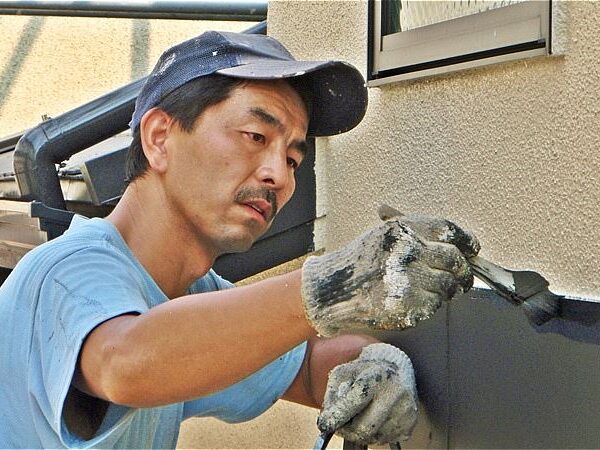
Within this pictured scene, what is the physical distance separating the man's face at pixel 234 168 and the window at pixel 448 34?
1.87 ft

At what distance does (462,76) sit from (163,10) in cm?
313

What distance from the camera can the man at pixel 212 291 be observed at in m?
1.46

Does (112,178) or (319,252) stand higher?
(112,178)

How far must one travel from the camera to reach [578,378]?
5.88 ft

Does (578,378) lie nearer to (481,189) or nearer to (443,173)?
(481,189)

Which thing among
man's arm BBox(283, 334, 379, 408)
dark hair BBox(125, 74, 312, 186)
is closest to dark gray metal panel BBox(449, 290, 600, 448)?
man's arm BBox(283, 334, 379, 408)

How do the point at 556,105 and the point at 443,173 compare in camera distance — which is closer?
the point at 556,105

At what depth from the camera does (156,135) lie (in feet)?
6.72

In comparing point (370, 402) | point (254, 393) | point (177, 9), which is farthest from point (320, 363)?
point (177, 9)

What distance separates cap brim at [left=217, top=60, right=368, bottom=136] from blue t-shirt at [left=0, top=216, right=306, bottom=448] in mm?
513

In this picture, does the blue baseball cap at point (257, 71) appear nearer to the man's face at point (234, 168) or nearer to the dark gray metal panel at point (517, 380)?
the man's face at point (234, 168)

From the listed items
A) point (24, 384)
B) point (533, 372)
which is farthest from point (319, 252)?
point (24, 384)

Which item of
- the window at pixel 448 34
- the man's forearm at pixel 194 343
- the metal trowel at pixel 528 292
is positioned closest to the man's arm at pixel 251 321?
the man's forearm at pixel 194 343

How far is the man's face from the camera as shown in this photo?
188cm
